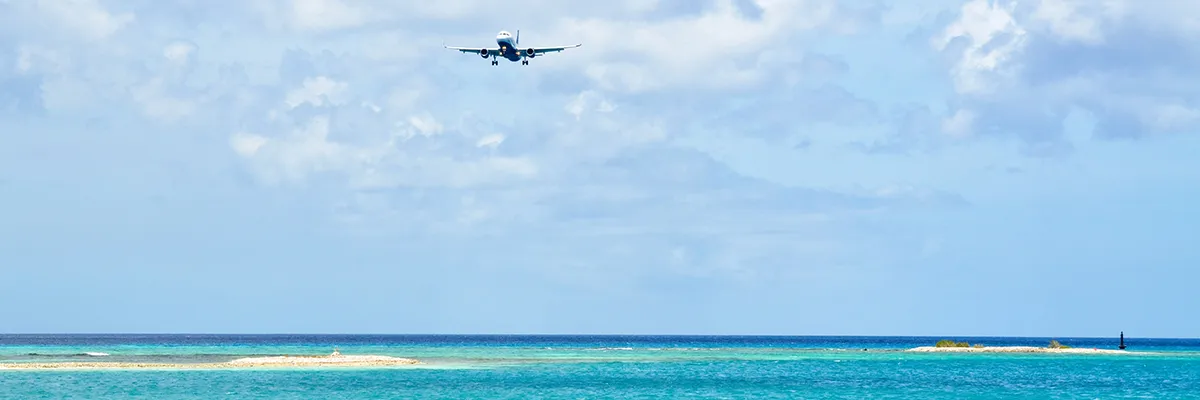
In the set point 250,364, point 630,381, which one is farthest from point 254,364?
point 630,381

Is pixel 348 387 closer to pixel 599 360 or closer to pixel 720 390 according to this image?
pixel 720 390

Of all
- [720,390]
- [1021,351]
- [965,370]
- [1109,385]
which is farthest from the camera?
[1021,351]

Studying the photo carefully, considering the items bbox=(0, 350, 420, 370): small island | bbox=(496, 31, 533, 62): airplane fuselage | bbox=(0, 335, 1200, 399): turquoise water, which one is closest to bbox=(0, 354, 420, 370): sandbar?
bbox=(0, 350, 420, 370): small island

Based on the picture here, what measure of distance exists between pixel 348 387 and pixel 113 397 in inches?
523

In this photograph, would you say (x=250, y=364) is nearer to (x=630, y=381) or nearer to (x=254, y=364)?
(x=254, y=364)

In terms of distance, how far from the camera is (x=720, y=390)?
78.6 meters

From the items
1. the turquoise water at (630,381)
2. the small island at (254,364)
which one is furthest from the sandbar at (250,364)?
the turquoise water at (630,381)

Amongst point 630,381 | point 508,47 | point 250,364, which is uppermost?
point 508,47

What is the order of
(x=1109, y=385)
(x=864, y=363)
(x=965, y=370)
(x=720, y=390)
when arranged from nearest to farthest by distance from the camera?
1. (x=720, y=390)
2. (x=1109, y=385)
3. (x=965, y=370)
4. (x=864, y=363)

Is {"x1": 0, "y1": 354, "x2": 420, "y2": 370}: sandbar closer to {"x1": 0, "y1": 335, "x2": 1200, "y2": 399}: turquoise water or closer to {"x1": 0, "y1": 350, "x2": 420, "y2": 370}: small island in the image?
{"x1": 0, "y1": 350, "x2": 420, "y2": 370}: small island

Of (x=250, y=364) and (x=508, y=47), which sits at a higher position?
(x=508, y=47)

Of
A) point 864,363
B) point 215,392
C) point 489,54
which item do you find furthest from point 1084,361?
point 215,392

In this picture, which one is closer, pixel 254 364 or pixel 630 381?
pixel 630 381

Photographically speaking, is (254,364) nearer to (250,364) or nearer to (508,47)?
(250,364)
